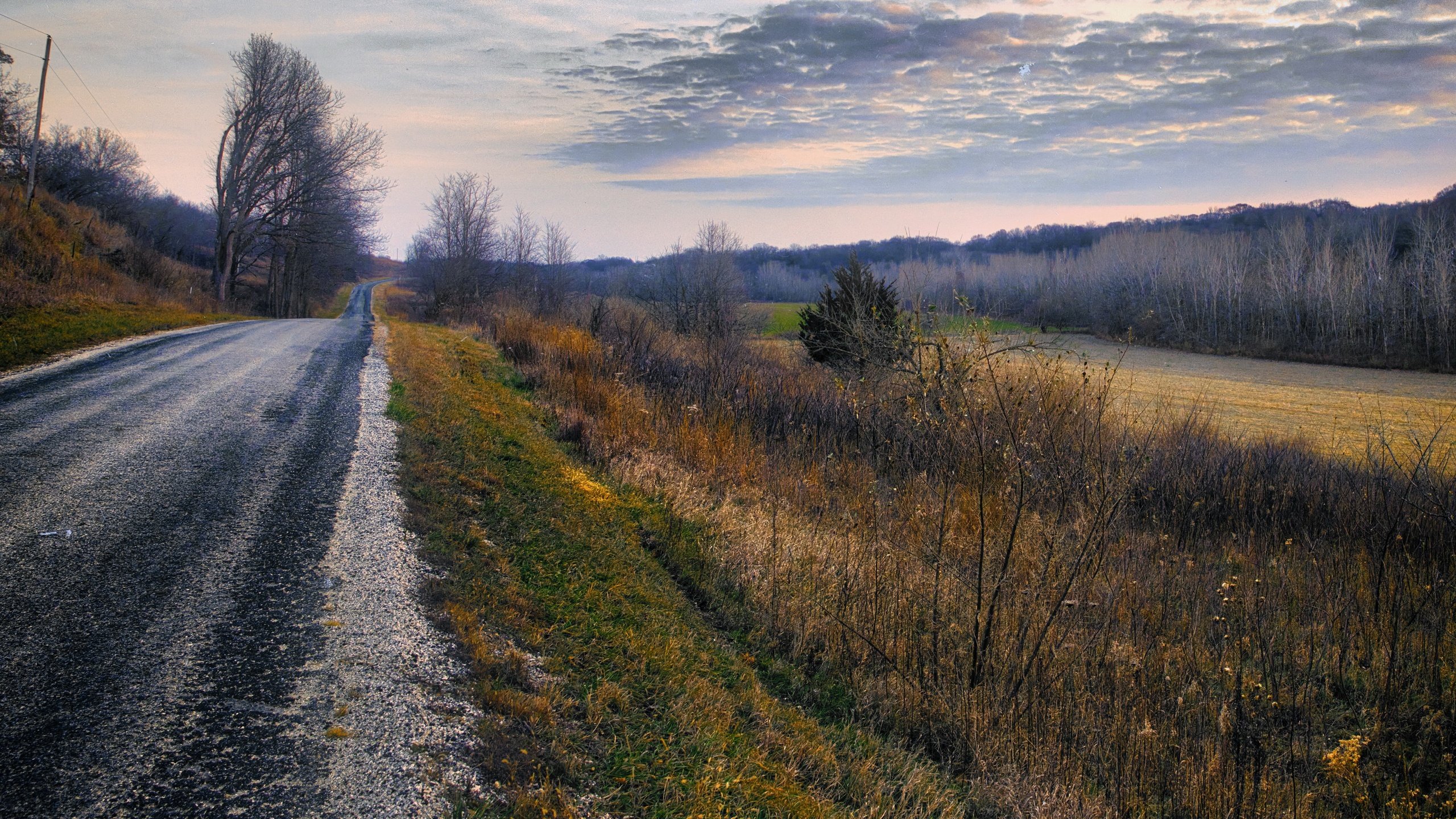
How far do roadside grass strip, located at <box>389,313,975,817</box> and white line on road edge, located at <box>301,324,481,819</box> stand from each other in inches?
4.9

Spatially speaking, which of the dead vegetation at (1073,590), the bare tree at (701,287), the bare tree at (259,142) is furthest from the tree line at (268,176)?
the dead vegetation at (1073,590)

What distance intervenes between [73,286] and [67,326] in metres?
5.74

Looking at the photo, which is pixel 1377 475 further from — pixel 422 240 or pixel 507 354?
pixel 422 240

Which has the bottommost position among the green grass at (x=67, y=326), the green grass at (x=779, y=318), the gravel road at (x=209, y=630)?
the gravel road at (x=209, y=630)

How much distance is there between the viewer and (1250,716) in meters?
5.18

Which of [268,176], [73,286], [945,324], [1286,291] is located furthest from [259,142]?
[1286,291]

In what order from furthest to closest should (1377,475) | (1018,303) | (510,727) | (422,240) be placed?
(422,240) < (1018,303) < (1377,475) < (510,727)

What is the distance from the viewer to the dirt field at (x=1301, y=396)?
16344 mm

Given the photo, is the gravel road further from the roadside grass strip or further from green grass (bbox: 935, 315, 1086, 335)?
green grass (bbox: 935, 315, 1086, 335)

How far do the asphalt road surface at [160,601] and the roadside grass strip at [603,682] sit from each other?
70 centimetres

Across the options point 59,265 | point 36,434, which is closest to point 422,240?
point 59,265

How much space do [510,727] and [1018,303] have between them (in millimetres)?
43115

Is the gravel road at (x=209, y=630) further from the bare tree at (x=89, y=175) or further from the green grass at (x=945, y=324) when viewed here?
the bare tree at (x=89, y=175)

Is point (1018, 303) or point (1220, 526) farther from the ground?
point (1018, 303)
